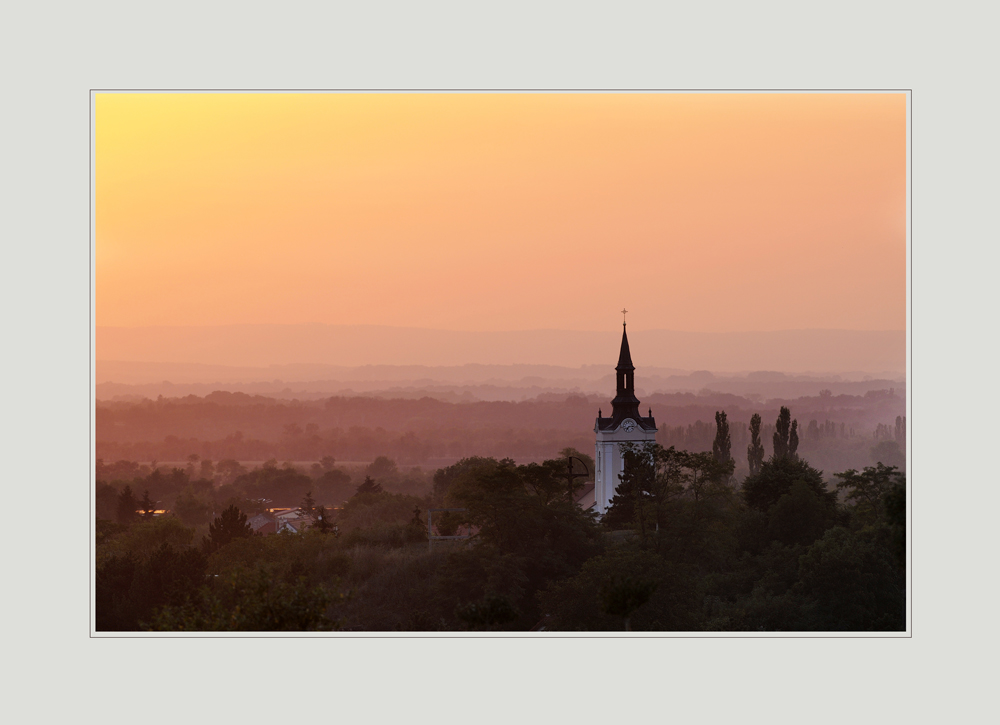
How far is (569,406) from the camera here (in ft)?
142

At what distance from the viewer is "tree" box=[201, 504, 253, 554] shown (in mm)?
32938

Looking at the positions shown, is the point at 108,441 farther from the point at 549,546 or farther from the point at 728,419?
the point at 728,419

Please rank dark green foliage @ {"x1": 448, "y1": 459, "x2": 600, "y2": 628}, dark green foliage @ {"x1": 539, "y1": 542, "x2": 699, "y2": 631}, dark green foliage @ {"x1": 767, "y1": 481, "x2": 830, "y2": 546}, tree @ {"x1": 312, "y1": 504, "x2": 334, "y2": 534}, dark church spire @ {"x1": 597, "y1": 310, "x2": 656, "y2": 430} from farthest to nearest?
dark church spire @ {"x1": 597, "y1": 310, "x2": 656, "y2": 430}, tree @ {"x1": 312, "y1": 504, "x2": 334, "y2": 534}, dark green foliage @ {"x1": 767, "y1": 481, "x2": 830, "y2": 546}, dark green foliage @ {"x1": 448, "y1": 459, "x2": 600, "y2": 628}, dark green foliage @ {"x1": 539, "y1": 542, "x2": 699, "y2": 631}

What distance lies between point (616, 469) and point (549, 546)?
22.1 metres

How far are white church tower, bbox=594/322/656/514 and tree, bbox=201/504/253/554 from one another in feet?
63.6

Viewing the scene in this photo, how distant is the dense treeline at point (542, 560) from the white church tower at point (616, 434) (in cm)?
782

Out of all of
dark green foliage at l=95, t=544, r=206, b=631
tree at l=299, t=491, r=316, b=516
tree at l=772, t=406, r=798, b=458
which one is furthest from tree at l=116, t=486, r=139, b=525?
tree at l=772, t=406, r=798, b=458

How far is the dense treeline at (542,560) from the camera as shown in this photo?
2123 centimetres

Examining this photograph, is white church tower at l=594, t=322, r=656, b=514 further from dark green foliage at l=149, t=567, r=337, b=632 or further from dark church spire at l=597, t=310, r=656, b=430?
dark green foliage at l=149, t=567, r=337, b=632

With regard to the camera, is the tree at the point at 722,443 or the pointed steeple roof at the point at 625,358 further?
the tree at the point at 722,443

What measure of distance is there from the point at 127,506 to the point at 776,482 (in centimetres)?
2546

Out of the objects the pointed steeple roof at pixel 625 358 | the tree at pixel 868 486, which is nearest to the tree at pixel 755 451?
the pointed steeple roof at pixel 625 358

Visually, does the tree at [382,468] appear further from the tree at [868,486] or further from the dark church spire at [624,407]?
the tree at [868,486]

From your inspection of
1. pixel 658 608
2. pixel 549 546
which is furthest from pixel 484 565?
pixel 658 608
